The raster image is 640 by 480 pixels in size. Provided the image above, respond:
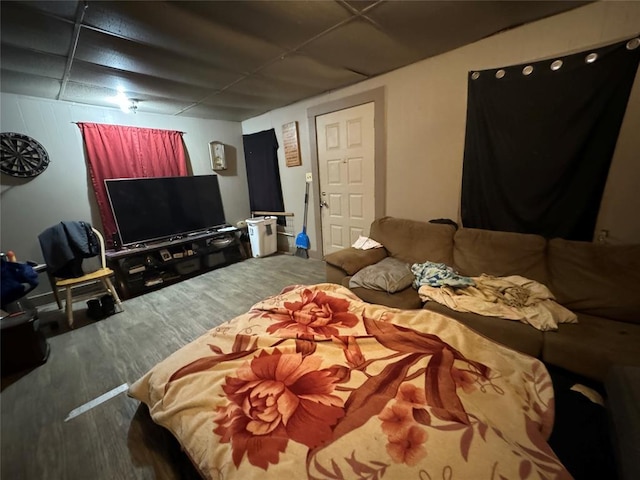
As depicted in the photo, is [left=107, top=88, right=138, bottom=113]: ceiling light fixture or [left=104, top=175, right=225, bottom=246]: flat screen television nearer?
[left=107, top=88, right=138, bottom=113]: ceiling light fixture

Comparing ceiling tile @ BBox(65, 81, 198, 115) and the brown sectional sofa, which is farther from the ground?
ceiling tile @ BBox(65, 81, 198, 115)

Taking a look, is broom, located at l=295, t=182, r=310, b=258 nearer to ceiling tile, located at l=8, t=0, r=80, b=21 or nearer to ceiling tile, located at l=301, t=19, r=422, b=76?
ceiling tile, located at l=301, t=19, r=422, b=76

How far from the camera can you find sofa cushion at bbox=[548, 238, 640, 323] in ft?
4.94

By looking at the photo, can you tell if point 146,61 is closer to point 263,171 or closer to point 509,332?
point 263,171

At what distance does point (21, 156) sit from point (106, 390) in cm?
282

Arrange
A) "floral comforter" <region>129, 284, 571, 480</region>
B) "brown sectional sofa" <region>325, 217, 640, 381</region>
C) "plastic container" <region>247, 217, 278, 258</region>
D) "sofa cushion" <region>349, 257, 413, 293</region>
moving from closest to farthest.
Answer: "floral comforter" <region>129, 284, 571, 480</region>, "brown sectional sofa" <region>325, 217, 640, 381</region>, "sofa cushion" <region>349, 257, 413, 293</region>, "plastic container" <region>247, 217, 278, 258</region>

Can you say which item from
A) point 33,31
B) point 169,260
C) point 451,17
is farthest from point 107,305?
point 451,17

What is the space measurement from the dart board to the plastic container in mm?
2487

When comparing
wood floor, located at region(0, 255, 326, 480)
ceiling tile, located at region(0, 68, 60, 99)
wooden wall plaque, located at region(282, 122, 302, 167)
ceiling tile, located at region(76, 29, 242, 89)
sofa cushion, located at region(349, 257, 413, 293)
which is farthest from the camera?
wooden wall plaque, located at region(282, 122, 302, 167)

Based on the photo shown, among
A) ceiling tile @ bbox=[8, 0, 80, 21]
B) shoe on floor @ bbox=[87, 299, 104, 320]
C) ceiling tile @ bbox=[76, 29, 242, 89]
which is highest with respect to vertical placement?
ceiling tile @ bbox=[76, 29, 242, 89]

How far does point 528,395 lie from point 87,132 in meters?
4.64

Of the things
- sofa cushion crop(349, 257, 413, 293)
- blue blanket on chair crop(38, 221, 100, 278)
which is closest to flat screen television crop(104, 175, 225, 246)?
blue blanket on chair crop(38, 221, 100, 278)

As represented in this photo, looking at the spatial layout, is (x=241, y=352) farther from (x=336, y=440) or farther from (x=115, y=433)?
(x=115, y=433)

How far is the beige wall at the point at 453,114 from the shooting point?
1.72m
